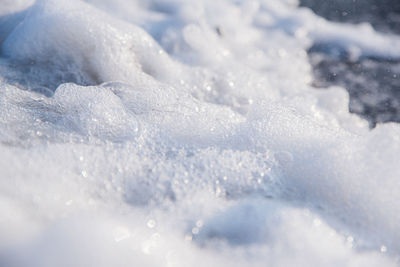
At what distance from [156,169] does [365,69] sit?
152 cm

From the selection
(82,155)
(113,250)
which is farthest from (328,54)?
(113,250)

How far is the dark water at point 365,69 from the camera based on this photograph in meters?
1.71

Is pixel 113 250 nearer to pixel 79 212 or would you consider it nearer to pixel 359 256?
pixel 79 212

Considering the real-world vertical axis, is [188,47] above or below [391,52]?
below

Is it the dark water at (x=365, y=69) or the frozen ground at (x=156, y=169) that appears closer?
the frozen ground at (x=156, y=169)

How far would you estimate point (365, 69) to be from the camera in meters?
1.99

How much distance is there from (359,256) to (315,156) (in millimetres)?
280

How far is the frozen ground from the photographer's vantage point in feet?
2.35

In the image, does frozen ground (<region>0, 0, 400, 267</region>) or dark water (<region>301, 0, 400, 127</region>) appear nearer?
frozen ground (<region>0, 0, 400, 267</region>)

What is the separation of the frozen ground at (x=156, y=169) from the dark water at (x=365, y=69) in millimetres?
248

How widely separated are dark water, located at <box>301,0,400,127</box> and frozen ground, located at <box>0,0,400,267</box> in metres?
0.25

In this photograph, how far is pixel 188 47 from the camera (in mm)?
1880

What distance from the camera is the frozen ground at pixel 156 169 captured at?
28.2 inches

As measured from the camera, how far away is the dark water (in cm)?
171
